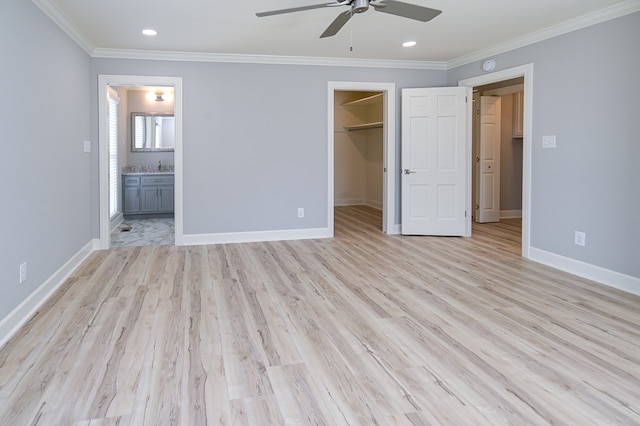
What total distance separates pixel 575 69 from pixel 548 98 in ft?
1.32

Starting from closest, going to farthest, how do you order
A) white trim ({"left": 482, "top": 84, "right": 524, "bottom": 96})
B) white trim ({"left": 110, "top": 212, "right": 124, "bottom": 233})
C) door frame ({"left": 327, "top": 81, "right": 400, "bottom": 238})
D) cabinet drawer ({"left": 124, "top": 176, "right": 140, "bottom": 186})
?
door frame ({"left": 327, "top": 81, "right": 400, "bottom": 238})
white trim ({"left": 110, "top": 212, "right": 124, "bottom": 233})
white trim ({"left": 482, "top": 84, "right": 524, "bottom": 96})
cabinet drawer ({"left": 124, "top": 176, "right": 140, "bottom": 186})

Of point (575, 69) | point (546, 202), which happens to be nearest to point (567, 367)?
point (546, 202)

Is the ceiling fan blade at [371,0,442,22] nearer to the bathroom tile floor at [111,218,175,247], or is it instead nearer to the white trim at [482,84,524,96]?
the bathroom tile floor at [111,218,175,247]

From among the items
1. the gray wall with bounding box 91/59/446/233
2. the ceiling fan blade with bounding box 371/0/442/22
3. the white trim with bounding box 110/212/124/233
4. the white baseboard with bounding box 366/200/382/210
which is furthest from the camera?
the white baseboard with bounding box 366/200/382/210

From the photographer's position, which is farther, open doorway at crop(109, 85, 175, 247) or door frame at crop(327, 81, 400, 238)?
open doorway at crop(109, 85, 175, 247)

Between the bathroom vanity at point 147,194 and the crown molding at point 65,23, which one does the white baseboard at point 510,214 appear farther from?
the crown molding at point 65,23

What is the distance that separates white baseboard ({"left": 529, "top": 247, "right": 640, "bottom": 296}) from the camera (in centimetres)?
398

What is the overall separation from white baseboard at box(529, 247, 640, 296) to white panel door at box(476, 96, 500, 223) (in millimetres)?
3039

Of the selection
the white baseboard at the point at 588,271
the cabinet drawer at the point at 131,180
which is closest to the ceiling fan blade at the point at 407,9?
the white baseboard at the point at 588,271

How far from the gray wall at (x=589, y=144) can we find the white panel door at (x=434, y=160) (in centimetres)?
130

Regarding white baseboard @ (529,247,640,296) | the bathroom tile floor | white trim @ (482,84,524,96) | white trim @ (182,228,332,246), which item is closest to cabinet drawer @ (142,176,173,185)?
the bathroom tile floor

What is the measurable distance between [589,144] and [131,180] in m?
7.05

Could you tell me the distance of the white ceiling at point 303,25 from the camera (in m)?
4.04

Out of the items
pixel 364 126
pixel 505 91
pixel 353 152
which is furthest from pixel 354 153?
pixel 505 91
